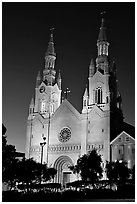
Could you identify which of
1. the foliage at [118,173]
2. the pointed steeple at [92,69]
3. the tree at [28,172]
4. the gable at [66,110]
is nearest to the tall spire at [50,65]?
the gable at [66,110]

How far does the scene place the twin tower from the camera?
57.8 meters

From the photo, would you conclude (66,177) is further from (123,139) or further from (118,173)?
(118,173)

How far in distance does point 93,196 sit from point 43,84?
44397mm

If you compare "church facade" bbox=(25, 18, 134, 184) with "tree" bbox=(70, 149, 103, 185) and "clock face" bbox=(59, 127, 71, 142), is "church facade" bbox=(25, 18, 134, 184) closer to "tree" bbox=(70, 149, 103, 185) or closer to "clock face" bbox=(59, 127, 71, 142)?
"clock face" bbox=(59, 127, 71, 142)

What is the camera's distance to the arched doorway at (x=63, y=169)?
61000mm

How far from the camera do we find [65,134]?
61.8 metres

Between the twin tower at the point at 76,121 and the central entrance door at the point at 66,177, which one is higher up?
the twin tower at the point at 76,121

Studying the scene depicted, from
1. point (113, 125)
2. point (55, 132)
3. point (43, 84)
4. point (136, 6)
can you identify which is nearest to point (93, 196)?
point (136, 6)

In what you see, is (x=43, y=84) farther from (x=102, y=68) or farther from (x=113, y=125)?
(x=113, y=125)

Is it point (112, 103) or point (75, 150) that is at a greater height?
point (112, 103)

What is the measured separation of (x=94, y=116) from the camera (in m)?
58.7

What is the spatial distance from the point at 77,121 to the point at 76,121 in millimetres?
227

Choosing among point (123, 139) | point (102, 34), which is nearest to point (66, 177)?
point (123, 139)

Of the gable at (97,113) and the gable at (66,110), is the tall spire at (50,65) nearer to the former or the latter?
the gable at (66,110)
